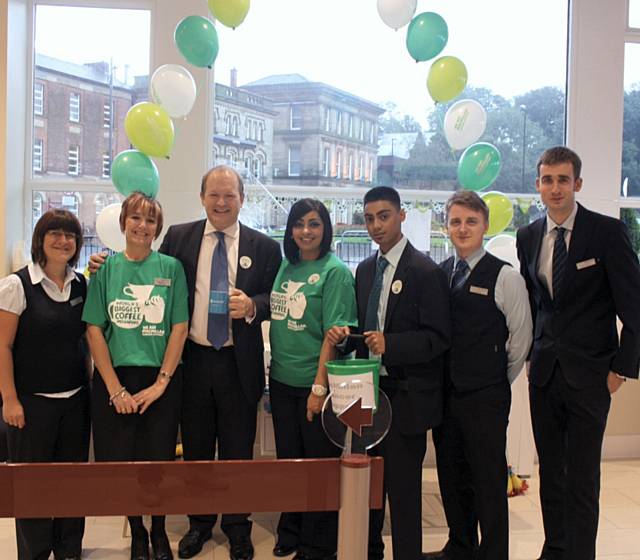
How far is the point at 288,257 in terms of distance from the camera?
9.02 feet

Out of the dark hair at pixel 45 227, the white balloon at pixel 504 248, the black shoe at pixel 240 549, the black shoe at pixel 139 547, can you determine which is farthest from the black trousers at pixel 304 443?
the white balloon at pixel 504 248

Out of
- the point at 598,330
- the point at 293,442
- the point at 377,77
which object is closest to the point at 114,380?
the point at 293,442

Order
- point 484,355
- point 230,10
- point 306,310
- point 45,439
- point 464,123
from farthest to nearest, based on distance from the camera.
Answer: point 464,123 → point 230,10 → point 306,310 → point 45,439 → point 484,355

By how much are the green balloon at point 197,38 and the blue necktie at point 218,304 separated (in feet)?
4.27

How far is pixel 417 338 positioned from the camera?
238 centimetres

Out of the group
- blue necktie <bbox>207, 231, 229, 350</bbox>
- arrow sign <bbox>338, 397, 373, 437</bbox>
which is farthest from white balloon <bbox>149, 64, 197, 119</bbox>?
arrow sign <bbox>338, 397, 373, 437</bbox>

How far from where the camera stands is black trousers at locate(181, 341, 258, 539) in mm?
2799

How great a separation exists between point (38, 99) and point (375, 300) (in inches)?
118

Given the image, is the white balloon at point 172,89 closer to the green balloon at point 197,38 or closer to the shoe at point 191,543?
the green balloon at point 197,38

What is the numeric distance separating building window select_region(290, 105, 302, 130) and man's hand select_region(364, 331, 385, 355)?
2445 mm

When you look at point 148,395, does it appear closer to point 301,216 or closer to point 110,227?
point 301,216

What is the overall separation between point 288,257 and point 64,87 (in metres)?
2.48

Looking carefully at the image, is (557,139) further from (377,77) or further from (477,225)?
(477,225)

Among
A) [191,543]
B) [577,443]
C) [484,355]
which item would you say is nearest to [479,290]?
[484,355]
